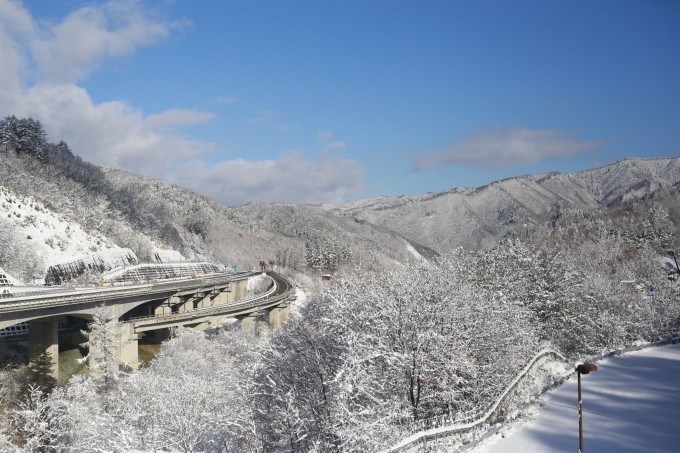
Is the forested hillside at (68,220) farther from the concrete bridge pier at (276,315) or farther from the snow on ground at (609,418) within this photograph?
the snow on ground at (609,418)

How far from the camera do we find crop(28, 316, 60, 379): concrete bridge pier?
3744cm

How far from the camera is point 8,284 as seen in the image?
41281 mm

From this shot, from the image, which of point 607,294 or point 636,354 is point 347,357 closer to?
point 636,354

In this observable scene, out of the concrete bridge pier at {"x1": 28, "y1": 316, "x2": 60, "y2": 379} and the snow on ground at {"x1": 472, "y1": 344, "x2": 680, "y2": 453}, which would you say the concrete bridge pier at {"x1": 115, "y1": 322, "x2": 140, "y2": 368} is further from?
the snow on ground at {"x1": 472, "y1": 344, "x2": 680, "y2": 453}

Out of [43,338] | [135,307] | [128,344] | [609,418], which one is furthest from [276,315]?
[609,418]

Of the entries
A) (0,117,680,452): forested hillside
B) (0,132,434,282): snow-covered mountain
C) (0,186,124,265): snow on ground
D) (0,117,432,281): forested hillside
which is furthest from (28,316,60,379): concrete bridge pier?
(0,186,124,265): snow on ground

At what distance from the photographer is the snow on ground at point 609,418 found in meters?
16.4

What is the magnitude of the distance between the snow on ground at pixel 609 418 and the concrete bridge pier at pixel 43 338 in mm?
34336

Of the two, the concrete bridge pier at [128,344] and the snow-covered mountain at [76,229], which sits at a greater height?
the snow-covered mountain at [76,229]

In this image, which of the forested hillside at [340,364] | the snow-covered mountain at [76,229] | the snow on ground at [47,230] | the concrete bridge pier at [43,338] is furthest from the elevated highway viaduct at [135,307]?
the snow on ground at [47,230]

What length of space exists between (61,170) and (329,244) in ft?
220

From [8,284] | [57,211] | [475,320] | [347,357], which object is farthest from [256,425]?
[57,211]

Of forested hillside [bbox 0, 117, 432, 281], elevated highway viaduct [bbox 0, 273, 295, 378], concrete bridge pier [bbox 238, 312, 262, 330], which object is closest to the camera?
elevated highway viaduct [bbox 0, 273, 295, 378]

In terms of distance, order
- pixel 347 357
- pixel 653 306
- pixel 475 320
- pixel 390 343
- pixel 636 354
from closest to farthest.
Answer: pixel 347 357 < pixel 390 343 < pixel 475 320 < pixel 636 354 < pixel 653 306
